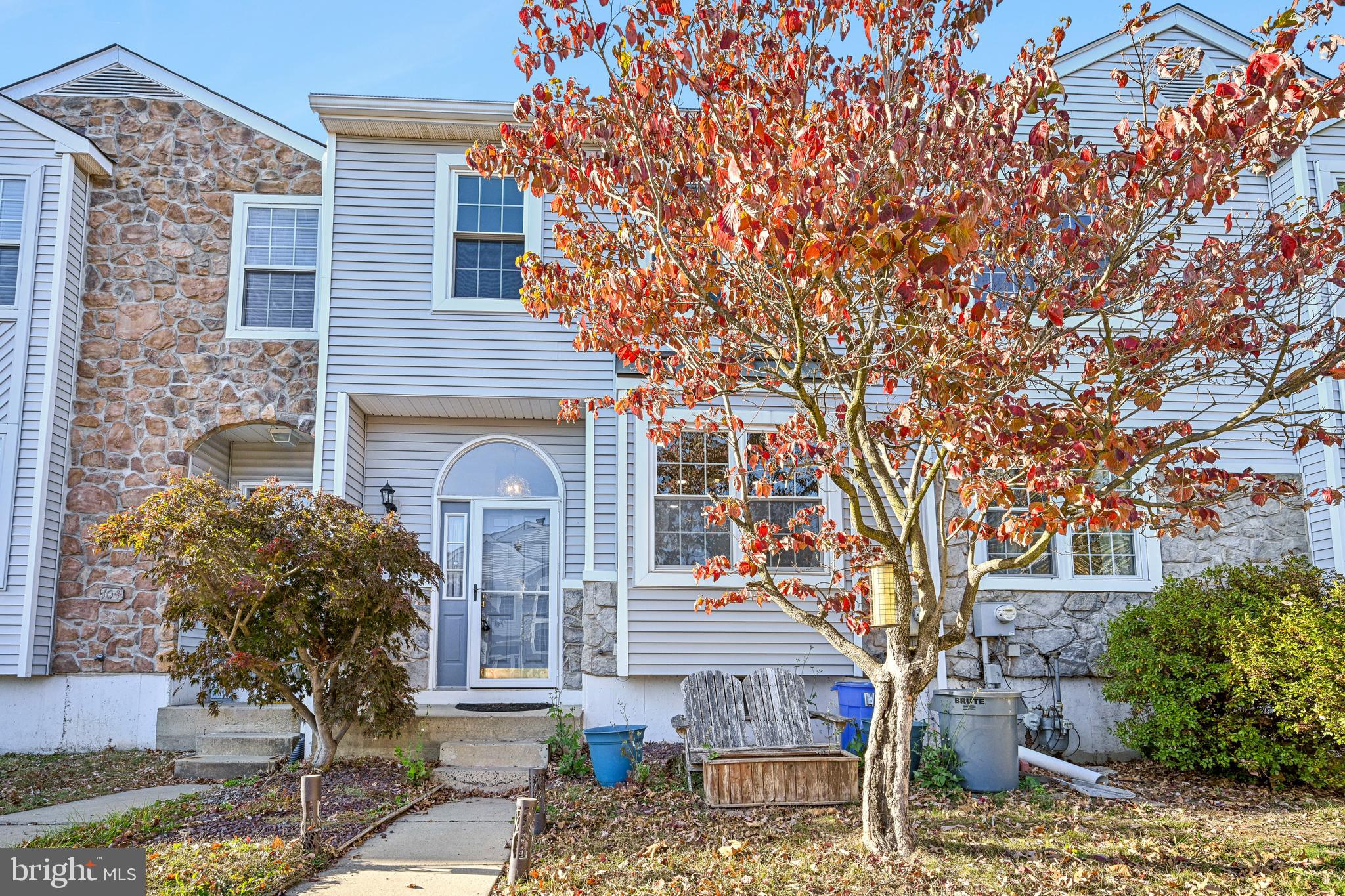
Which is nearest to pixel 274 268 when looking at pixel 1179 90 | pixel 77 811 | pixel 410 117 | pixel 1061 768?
pixel 410 117

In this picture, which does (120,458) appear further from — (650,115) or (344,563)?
(650,115)

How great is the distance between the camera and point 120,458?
8.88 metres

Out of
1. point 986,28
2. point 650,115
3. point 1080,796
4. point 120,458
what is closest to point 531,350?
point 120,458

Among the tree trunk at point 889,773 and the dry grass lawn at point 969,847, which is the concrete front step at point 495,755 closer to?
the dry grass lawn at point 969,847

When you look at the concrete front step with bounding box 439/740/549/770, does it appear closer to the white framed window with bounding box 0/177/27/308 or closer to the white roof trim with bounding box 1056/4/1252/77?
the white framed window with bounding box 0/177/27/308

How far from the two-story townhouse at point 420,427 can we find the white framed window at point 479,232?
2cm

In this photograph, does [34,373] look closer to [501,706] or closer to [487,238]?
[487,238]

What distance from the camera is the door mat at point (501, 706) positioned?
26.8 feet

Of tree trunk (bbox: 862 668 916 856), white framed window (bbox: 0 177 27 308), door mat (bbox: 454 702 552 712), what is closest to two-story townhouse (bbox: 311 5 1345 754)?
door mat (bbox: 454 702 552 712)

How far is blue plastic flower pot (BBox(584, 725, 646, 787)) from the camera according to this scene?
673cm

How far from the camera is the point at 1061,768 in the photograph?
7.20 metres

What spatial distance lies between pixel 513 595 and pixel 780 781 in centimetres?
396

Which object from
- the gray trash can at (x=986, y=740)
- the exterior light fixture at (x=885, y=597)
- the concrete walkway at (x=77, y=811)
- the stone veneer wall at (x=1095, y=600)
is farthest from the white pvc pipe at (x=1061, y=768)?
the concrete walkway at (x=77, y=811)

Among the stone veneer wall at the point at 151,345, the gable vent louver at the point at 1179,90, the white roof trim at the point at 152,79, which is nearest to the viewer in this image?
the stone veneer wall at the point at 151,345
